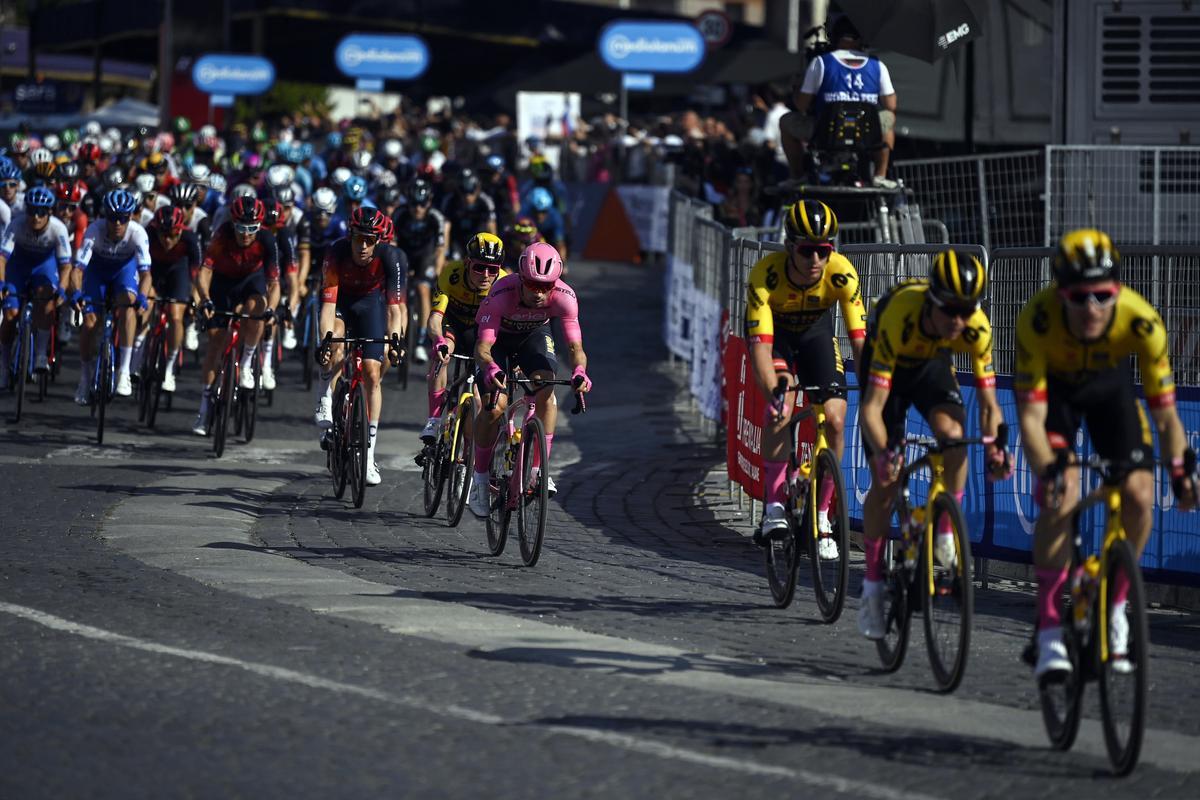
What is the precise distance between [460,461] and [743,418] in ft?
6.78

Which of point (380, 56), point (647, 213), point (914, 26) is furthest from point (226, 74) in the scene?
point (914, 26)

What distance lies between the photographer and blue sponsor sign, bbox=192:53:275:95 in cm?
4847

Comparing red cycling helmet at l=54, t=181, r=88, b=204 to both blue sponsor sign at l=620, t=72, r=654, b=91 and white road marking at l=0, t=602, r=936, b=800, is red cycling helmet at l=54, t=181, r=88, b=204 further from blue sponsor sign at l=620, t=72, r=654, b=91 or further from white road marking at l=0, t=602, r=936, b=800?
blue sponsor sign at l=620, t=72, r=654, b=91

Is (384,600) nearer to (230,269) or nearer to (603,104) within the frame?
(230,269)

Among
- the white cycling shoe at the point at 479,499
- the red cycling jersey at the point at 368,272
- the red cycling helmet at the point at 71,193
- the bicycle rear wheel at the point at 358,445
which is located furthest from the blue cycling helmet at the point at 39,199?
the white cycling shoe at the point at 479,499

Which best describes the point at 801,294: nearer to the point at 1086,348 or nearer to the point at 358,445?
the point at 1086,348

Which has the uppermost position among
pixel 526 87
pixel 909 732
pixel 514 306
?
pixel 526 87

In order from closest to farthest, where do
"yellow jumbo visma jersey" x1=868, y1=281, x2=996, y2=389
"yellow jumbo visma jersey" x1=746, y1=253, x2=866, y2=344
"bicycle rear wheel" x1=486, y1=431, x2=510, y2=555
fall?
"yellow jumbo visma jersey" x1=868, y1=281, x2=996, y2=389 < "yellow jumbo visma jersey" x1=746, y1=253, x2=866, y2=344 < "bicycle rear wheel" x1=486, y1=431, x2=510, y2=555

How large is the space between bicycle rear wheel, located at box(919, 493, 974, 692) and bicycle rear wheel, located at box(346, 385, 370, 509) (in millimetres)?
5901

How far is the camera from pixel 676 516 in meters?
13.9

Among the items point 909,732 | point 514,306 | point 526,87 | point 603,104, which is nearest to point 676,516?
point 514,306

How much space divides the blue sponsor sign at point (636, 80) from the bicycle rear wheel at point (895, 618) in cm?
2897

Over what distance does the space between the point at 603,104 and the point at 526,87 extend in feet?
27.5

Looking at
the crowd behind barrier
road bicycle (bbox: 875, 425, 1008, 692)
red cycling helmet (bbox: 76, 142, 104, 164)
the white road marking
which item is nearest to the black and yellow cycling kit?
road bicycle (bbox: 875, 425, 1008, 692)
